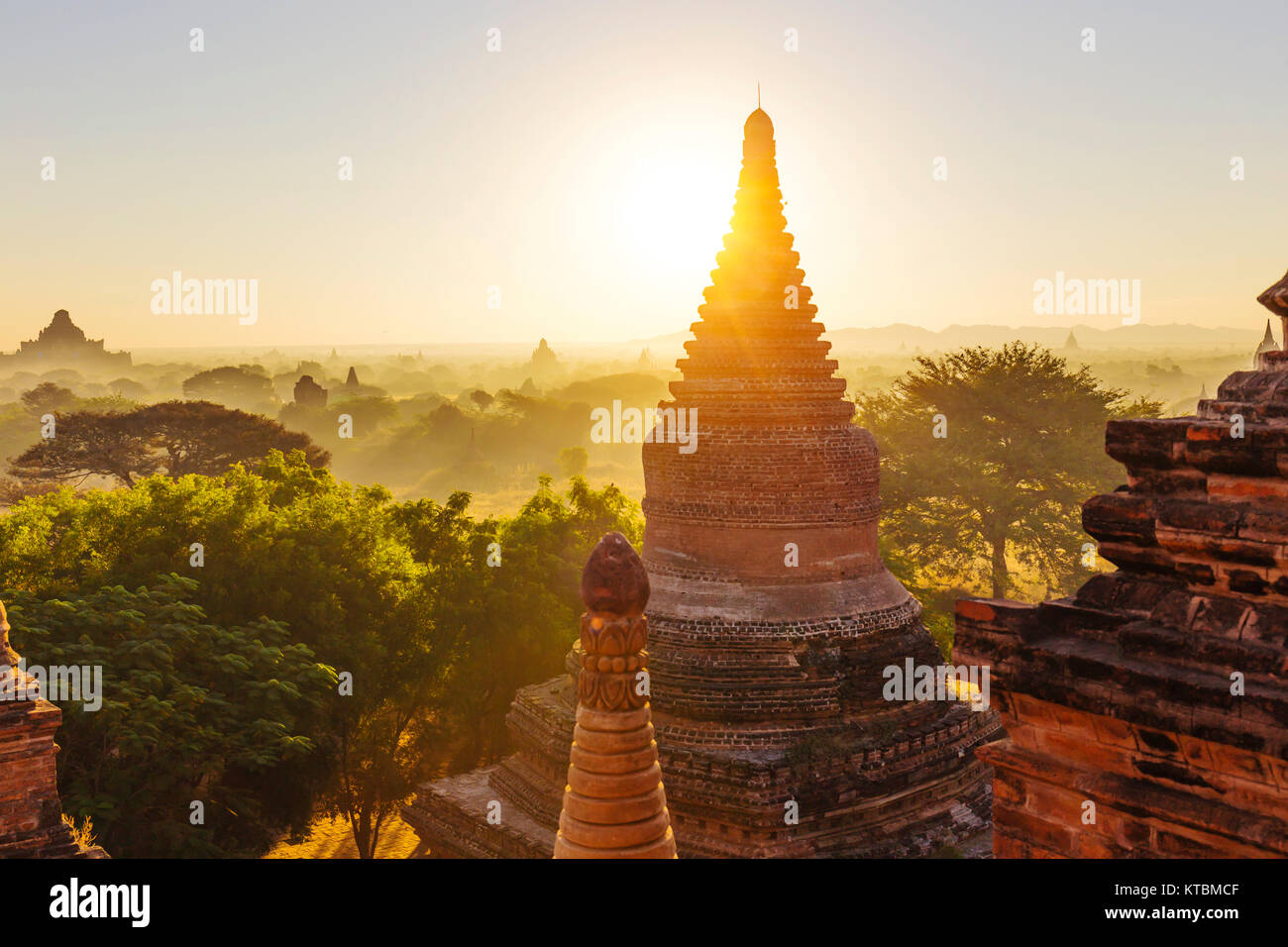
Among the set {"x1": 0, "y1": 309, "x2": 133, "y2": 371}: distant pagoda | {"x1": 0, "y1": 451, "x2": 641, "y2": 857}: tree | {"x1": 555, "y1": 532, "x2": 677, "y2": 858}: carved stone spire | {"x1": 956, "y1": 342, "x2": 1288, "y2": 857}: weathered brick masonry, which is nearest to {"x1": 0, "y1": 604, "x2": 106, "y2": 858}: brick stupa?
{"x1": 0, "y1": 451, "x2": 641, "y2": 857}: tree

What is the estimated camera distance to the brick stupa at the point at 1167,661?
15.1 ft

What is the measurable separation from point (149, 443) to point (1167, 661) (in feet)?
125

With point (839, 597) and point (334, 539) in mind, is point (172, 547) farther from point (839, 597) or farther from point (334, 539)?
point (839, 597)

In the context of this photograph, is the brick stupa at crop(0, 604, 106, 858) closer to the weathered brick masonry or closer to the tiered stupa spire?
the weathered brick masonry

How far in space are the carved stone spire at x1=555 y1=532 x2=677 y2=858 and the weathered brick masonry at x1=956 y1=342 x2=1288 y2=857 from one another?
1.91m

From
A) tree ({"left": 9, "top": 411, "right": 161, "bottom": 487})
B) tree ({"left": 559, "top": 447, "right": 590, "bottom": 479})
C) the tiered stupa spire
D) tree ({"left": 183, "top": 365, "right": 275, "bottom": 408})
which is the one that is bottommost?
tree ({"left": 559, "top": 447, "right": 590, "bottom": 479})

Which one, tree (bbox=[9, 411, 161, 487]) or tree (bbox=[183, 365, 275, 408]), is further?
tree (bbox=[183, 365, 275, 408])

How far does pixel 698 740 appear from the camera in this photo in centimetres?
1412

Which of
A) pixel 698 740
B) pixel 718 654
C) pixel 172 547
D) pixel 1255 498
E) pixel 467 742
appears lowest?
pixel 467 742

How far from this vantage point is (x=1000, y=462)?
113 feet

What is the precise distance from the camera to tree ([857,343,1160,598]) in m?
33.4

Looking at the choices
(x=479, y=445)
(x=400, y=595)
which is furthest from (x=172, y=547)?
(x=479, y=445)

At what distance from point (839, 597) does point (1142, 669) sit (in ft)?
33.6
